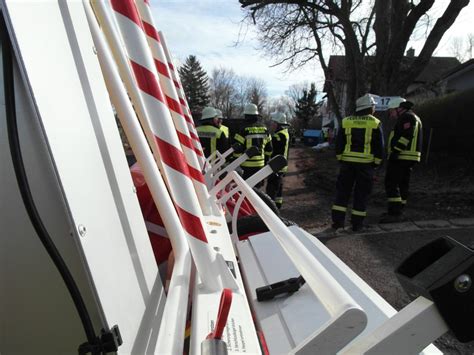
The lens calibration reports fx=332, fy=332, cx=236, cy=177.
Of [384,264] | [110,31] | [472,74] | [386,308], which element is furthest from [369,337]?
[472,74]

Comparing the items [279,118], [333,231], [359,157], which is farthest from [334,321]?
[279,118]

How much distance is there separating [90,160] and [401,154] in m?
5.85

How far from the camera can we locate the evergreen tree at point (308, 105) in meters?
56.8

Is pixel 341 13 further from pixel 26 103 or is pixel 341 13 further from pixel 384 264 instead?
pixel 26 103

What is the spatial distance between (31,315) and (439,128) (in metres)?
15.2

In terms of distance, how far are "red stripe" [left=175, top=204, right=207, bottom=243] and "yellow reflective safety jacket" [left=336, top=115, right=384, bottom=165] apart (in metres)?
4.16

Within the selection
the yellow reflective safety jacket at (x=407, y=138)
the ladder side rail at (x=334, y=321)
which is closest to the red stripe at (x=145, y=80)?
the ladder side rail at (x=334, y=321)

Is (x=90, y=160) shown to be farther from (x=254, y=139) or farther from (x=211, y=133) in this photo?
(x=254, y=139)

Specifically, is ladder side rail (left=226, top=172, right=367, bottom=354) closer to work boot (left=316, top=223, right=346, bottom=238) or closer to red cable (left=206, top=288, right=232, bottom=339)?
red cable (left=206, top=288, right=232, bottom=339)

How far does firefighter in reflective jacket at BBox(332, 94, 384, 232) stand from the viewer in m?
4.89

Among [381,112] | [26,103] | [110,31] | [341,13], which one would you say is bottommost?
[381,112]

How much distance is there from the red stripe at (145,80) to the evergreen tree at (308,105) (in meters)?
56.9

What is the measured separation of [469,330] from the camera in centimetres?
65

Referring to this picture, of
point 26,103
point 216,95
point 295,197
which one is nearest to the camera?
point 26,103
